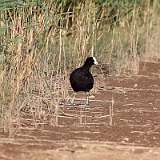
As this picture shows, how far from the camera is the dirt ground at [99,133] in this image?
6.12 meters

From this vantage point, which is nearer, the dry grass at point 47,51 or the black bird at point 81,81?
the dry grass at point 47,51

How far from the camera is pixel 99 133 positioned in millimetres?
6902

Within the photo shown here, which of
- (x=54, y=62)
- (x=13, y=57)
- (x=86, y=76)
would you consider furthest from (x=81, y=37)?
(x=13, y=57)

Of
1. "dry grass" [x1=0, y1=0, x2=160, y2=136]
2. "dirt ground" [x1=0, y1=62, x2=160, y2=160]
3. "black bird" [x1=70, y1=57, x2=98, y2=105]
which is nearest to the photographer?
"dirt ground" [x1=0, y1=62, x2=160, y2=160]

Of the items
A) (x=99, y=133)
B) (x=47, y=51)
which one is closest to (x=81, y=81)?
(x=47, y=51)

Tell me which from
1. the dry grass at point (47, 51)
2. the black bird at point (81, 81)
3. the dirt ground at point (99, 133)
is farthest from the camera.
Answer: the black bird at point (81, 81)

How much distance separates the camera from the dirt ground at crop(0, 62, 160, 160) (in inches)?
241

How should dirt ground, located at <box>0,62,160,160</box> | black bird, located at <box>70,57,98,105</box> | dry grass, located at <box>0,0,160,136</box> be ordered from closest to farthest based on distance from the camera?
dirt ground, located at <box>0,62,160,160</box>
dry grass, located at <box>0,0,160,136</box>
black bird, located at <box>70,57,98,105</box>

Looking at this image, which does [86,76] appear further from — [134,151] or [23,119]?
[134,151]

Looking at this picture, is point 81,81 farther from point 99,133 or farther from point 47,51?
point 99,133

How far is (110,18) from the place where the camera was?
1184 cm

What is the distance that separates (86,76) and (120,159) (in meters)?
2.33

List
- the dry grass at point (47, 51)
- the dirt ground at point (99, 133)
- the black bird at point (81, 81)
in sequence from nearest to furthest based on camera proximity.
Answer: the dirt ground at point (99, 133) < the dry grass at point (47, 51) < the black bird at point (81, 81)

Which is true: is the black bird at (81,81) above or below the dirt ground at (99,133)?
above
